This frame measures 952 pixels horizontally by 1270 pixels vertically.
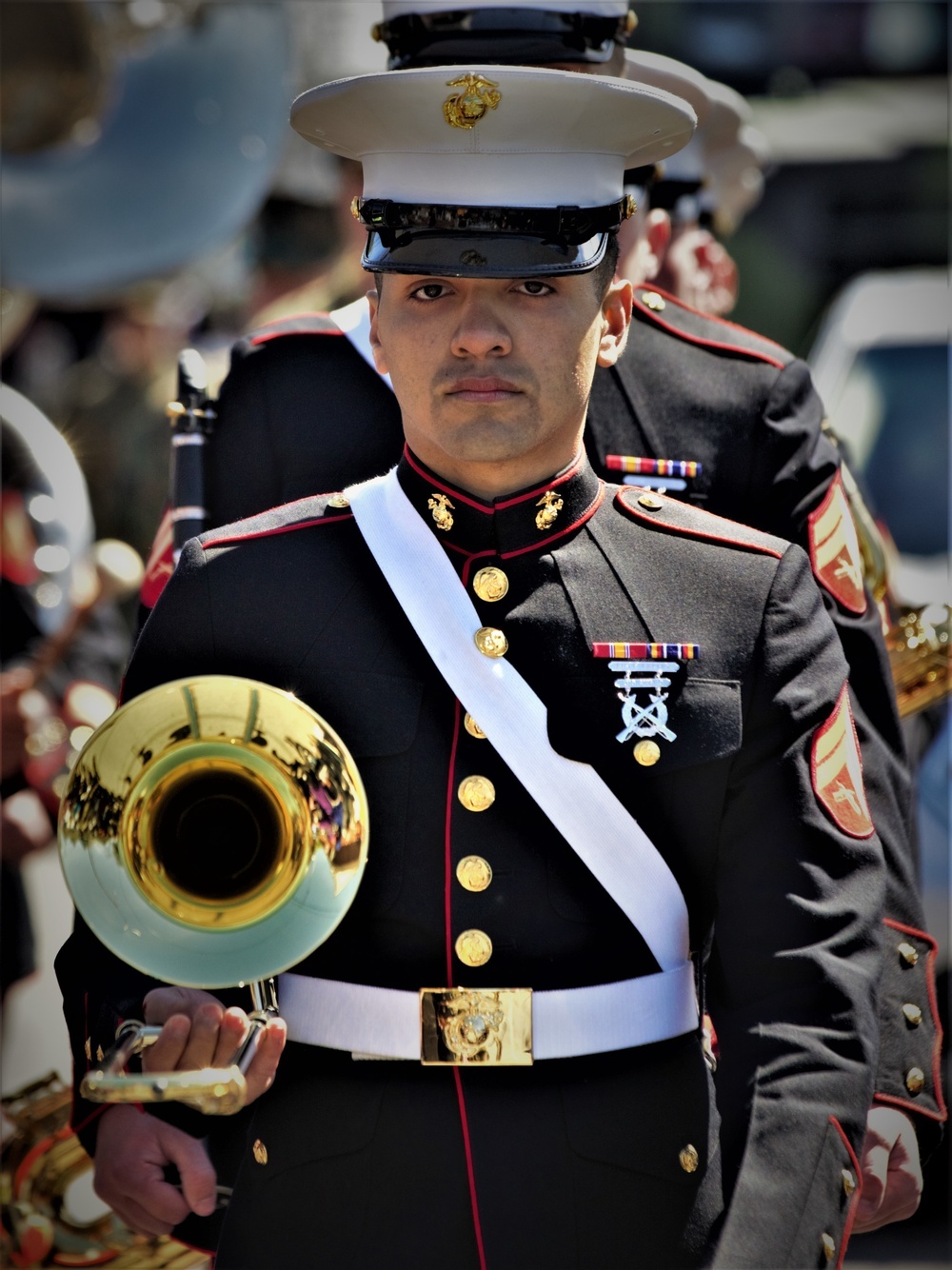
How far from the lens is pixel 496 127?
2535 millimetres

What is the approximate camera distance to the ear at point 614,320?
2.66m

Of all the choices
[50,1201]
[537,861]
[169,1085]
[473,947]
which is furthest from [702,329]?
[50,1201]

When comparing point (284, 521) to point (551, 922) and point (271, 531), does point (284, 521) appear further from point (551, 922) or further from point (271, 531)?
point (551, 922)

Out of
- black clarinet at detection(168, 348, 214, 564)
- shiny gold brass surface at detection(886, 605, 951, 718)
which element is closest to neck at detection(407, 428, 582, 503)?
black clarinet at detection(168, 348, 214, 564)

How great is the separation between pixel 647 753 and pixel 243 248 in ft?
30.0

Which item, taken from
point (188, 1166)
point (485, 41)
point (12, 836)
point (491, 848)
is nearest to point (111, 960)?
point (188, 1166)

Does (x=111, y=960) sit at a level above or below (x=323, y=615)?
below

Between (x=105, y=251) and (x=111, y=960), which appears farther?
(x=105, y=251)

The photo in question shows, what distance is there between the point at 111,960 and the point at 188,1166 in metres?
0.30

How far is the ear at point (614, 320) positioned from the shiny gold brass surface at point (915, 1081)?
3.74 ft

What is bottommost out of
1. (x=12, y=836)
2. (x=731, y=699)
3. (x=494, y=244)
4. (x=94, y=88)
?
(x=12, y=836)

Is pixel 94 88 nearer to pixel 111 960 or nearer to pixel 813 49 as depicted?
pixel 813 49

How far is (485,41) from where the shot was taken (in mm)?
3121

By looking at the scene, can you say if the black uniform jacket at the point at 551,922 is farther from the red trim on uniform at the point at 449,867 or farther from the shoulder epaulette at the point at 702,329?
the shoulder epaulette at the point at 702,329
